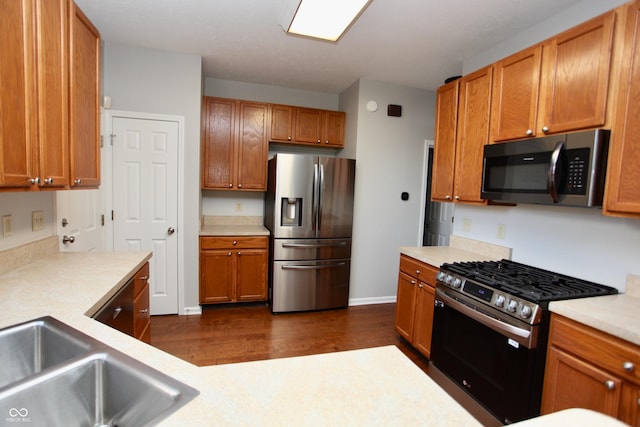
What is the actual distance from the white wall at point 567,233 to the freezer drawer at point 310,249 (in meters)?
1.44

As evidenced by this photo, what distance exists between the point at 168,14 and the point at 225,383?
2.67 m

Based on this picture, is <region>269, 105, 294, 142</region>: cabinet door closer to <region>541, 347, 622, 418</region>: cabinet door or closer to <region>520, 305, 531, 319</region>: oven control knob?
<region>520, 305, 531, 319</region>: oven control knob

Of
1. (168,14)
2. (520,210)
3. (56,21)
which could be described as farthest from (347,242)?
(56,21)

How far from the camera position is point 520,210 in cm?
235

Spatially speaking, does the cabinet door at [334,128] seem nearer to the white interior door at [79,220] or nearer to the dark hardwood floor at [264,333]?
the dark hardwood floor at [264,333]

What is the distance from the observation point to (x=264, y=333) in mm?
2953

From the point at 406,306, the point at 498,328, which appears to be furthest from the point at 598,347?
the point at 406,306

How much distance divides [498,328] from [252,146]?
9.80ft

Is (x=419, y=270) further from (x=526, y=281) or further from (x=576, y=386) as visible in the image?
(x=576, y=386)

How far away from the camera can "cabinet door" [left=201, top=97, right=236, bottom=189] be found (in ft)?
11.5

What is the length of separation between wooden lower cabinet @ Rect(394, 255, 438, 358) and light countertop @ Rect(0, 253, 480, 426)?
1.55 metres

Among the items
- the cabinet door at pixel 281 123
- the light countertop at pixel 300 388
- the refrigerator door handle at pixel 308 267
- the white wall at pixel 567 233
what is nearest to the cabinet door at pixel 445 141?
the white wall at pixel 567 233

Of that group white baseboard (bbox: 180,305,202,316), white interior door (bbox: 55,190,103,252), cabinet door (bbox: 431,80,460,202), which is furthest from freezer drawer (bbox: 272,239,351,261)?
white interior door (bbox: 55,190,103,252)

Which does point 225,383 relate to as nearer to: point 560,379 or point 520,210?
point 560,379
